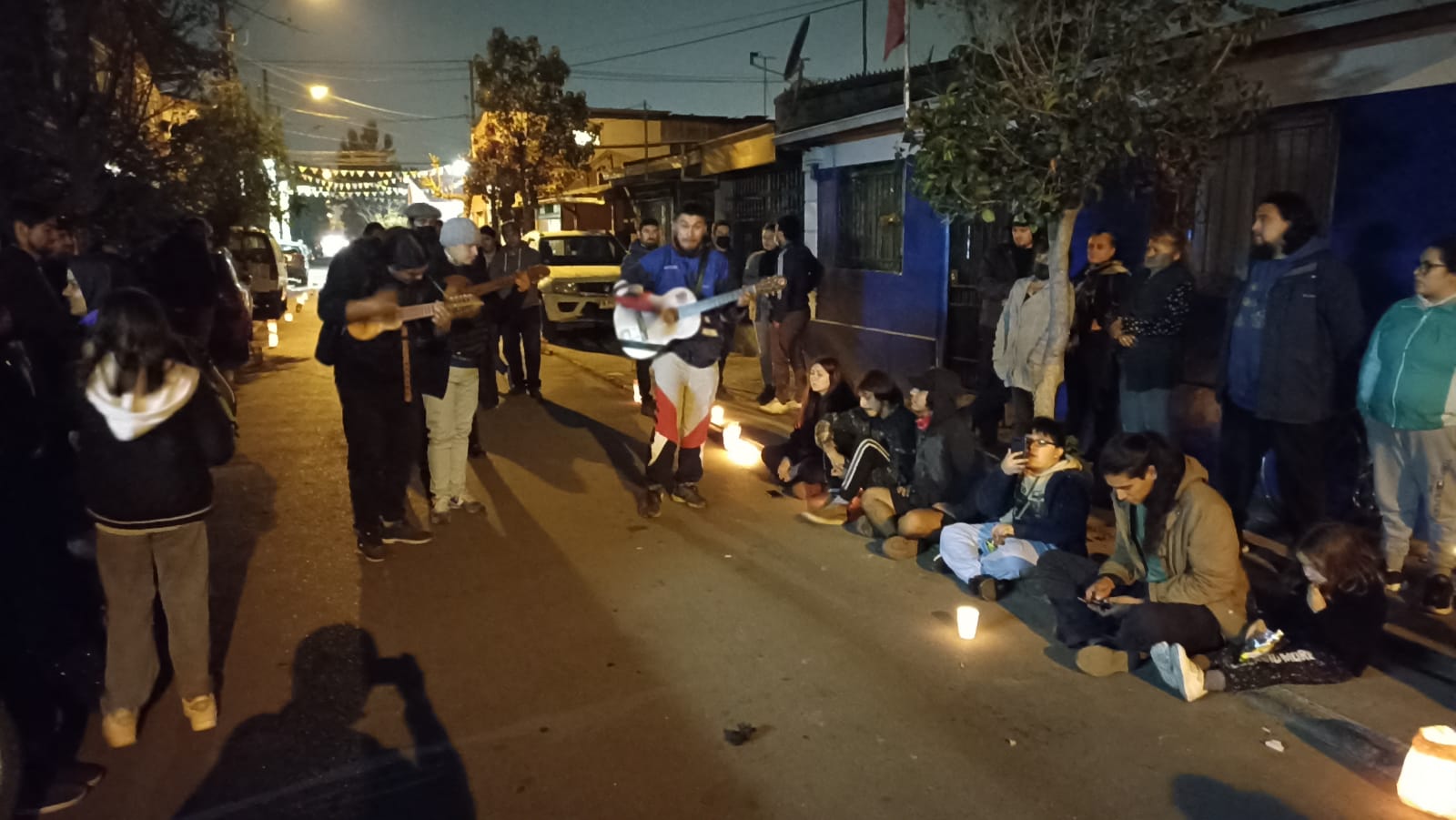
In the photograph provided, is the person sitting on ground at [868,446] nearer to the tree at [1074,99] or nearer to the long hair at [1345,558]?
the tree at [1074,99]

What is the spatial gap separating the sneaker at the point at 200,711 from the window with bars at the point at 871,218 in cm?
882

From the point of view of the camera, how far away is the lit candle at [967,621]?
461cm

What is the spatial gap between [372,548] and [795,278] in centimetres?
529

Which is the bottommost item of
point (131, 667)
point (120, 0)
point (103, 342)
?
point (131, 667)

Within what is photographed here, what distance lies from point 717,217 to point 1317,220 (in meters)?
12.1

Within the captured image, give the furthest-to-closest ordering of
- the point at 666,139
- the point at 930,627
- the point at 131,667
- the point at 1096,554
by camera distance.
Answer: the point at 666,139 → the point at 1096,554 → the point at 930,627 → the point at 131,667

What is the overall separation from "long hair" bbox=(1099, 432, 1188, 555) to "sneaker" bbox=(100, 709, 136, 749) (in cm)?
416

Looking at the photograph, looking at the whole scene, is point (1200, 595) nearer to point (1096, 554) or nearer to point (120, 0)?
point (1096, 554)

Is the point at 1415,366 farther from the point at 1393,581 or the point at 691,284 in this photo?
the point at 691,284

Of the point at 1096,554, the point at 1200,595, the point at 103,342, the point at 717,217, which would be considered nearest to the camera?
the point at 103,342

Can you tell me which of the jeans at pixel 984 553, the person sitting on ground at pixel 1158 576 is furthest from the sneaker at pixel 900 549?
the person sitting on ground at pixel 1158 576

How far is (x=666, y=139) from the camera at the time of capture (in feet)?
110

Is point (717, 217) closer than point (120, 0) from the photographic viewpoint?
No

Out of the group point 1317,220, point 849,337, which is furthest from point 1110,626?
point 849,337
